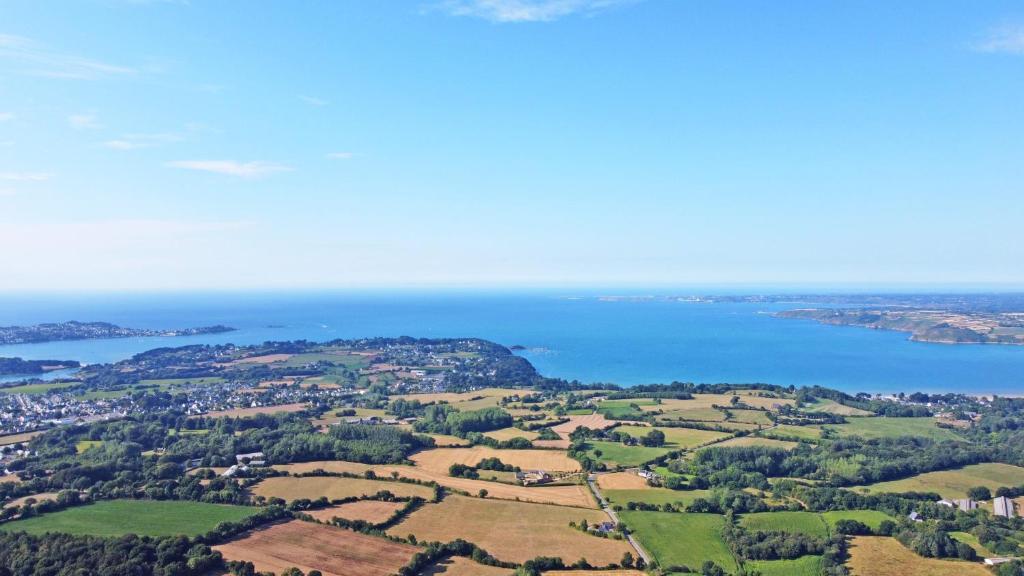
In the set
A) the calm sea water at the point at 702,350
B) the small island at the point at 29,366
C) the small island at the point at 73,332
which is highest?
the small island at the point at 73,332

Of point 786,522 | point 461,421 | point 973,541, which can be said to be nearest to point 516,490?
point 786,522

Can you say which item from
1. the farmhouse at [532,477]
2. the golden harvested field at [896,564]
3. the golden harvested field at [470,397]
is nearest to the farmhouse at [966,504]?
the golden harvested field at [896,564]

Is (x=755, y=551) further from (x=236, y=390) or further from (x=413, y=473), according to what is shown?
(x=236, y=390)

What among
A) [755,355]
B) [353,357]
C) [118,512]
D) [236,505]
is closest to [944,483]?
[236,505]

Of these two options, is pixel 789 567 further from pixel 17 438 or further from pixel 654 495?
pixel 17 438

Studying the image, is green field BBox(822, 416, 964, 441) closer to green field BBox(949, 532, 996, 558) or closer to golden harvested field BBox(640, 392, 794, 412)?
golden harvested field BBox(640, 392, 794, 412)

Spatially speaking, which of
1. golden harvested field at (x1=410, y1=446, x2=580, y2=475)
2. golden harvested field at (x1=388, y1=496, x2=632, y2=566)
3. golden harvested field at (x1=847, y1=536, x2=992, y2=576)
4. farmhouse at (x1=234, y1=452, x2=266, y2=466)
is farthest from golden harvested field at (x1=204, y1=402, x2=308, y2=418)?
golden harvested field at (x1=847, y1=536, x2=992, y2=576)

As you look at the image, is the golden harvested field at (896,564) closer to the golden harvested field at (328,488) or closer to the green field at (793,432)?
the green field at (793,432)
